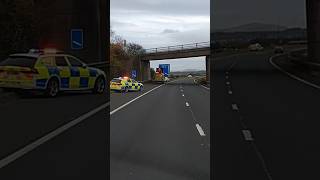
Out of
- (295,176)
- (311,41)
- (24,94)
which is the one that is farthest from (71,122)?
(311,41)

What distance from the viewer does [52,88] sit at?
13.0 metres

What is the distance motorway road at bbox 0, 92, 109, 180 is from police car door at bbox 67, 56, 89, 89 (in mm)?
925

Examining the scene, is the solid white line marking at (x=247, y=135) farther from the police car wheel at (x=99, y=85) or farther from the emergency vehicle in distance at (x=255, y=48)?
the emergency vehicle in distance at (x=255, y=48)

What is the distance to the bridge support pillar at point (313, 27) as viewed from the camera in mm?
19234

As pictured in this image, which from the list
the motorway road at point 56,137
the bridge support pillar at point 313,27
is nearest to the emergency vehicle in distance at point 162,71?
the bridge support pillar at point 313,27

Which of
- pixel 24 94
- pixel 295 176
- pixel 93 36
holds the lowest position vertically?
pixel 295 176

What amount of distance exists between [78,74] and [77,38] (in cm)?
151

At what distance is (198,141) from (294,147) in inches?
85.5

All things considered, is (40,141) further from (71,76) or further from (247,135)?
(247,135)

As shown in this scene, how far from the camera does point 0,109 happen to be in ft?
46.9

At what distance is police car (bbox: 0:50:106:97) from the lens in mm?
11773

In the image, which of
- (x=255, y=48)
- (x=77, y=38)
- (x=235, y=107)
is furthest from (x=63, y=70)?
(x=255, y=48)

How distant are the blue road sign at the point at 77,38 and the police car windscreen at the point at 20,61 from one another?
128 centimetres

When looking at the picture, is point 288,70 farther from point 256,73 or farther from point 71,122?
point 71,122
